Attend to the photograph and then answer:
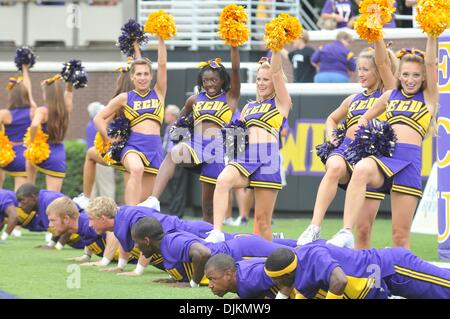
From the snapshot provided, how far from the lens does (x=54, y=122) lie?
1213cm

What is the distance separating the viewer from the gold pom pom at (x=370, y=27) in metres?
7.89

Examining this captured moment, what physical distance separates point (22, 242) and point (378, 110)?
16.7 feet

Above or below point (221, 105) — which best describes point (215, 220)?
below

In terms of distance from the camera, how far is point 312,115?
15.4m

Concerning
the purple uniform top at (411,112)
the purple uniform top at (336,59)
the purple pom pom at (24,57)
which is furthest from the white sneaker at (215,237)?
the purple uniform top at (336,59)

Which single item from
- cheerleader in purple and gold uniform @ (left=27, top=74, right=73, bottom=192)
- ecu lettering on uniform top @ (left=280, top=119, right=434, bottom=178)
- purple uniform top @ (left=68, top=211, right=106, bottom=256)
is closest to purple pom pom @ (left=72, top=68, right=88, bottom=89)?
cheerleader in purple and gold uniform @ (left=27, top=74, right=73, bottom=192)

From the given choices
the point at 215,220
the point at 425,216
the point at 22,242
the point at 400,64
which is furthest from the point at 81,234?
the point at 425,216

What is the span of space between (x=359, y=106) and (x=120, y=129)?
2.44 m

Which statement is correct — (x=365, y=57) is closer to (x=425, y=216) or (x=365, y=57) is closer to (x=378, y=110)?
(x=378, y=110)

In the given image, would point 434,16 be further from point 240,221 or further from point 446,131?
point 240,221

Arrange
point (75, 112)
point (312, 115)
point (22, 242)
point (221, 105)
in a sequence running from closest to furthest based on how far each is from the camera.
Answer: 1. point (221, 105)
2. point (22, 242)
3. point (312, 115)
4. point (75, 112)

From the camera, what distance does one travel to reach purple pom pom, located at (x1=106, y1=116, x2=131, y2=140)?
9.86 metres

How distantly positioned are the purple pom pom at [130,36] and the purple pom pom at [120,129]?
0.94 meters
